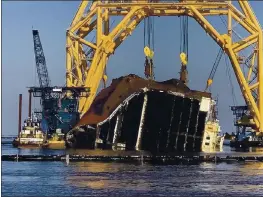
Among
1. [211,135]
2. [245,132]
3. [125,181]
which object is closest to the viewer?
[125,181]

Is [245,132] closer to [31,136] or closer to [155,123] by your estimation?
[31,136]

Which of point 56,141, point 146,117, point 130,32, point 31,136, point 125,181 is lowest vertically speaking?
point 125,181

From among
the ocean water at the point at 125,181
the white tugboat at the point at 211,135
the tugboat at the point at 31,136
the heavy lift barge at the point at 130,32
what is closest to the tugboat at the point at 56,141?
the tugboat at the point at 31,136

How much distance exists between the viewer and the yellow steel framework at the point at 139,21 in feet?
291

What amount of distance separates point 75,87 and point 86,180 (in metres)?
49.0

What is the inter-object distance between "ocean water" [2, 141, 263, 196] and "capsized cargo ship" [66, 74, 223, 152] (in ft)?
63.4

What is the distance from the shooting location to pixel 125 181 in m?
42.2

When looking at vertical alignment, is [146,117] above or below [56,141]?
above

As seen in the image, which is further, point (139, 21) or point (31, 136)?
point (31, 136)

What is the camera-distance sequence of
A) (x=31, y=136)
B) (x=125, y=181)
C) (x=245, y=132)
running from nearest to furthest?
1. (x=125, y=181)
2. (x=31, y=136)
3. (x=245, y=132)

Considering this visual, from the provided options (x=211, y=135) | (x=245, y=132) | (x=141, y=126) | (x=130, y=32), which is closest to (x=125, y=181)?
(x=141, y=126)

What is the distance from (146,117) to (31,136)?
46045 mm

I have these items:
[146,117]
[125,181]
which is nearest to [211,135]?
[146,117]

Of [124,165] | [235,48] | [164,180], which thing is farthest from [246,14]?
[164,180]
